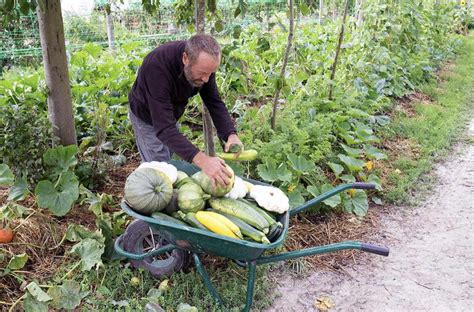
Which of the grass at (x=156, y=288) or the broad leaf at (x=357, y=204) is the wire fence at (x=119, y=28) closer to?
the broad leaf at (x=357, y=204)

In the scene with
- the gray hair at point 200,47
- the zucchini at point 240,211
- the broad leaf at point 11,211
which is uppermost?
the gray hair at point 200,47

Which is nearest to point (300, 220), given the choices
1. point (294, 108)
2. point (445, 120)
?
point (294, 108)

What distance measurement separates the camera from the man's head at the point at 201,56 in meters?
2.56

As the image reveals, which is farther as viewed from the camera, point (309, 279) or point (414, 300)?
point (309, 279)

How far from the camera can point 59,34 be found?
337cm

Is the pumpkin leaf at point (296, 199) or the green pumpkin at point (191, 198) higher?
the green pumpkin at point (191, 198)

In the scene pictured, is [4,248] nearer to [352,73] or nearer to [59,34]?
[59,34]

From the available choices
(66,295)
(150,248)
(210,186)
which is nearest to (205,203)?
(210,186)

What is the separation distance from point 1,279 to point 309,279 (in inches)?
77.8

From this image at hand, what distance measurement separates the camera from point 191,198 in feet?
8.45

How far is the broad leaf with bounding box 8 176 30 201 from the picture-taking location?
3.15 meters

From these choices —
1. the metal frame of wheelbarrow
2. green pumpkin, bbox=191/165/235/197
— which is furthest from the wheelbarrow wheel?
green pumpkin, bbox=191/165/235/197

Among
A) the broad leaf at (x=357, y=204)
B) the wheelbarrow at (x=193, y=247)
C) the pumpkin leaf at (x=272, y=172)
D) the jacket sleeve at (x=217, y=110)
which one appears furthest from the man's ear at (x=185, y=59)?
the broad leaf at (x=357, y=204)

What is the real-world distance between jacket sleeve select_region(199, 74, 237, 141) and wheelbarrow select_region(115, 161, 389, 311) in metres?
0.34
